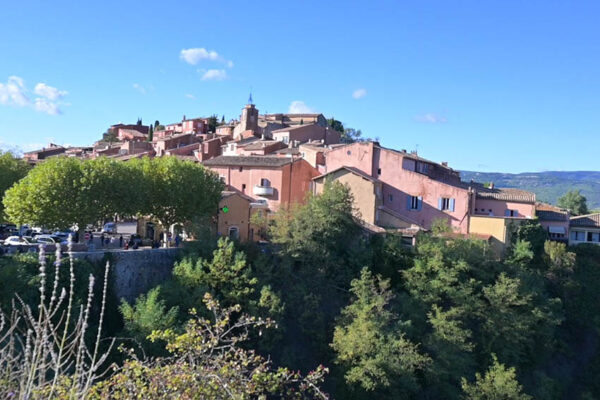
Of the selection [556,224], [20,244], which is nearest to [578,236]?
[556,224]

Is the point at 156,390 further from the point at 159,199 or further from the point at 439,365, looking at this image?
the point at 159,199

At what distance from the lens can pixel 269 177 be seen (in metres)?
38.2

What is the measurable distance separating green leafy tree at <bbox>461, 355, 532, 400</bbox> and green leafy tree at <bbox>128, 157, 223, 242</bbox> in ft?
58.5

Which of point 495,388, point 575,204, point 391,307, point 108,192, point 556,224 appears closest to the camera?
point 495,388

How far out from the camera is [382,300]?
2645 centimetres

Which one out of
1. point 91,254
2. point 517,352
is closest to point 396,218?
point 517,352

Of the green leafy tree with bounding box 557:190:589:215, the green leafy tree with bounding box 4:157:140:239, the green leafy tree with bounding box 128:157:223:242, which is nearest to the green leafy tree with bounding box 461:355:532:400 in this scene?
the green leafy tree with bounding box 128:157:223:242

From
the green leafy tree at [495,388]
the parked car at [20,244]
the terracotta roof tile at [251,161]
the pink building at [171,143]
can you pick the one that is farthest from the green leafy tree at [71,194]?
the pink building at [171,143]

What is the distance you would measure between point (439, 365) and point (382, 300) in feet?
14.2

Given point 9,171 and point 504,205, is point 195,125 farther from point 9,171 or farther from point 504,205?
point 504,205

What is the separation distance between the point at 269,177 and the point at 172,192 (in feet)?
29.0

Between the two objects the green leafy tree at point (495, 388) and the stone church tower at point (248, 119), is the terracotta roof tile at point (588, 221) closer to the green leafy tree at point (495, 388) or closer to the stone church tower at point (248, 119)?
the green leafy tree at point (495, 388)

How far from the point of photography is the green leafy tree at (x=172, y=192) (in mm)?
31453

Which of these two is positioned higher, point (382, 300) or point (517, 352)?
point (382, 300)
